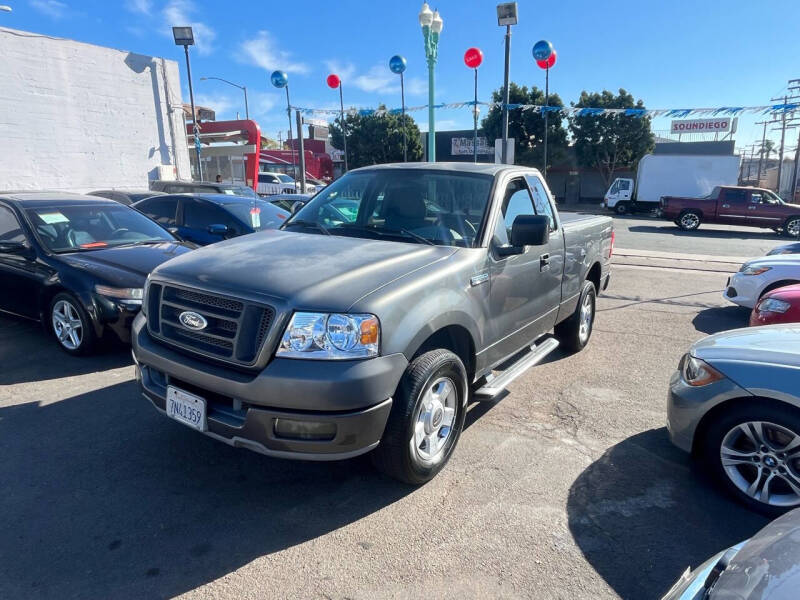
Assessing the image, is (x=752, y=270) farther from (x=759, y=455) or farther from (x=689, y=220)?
(x=689, y=220)

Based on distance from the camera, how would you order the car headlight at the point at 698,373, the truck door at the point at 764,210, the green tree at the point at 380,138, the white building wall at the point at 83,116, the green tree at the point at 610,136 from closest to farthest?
the car headlight at the point at 698,373 → the white building wall at the point at 83,116 → the truck door at the point at 764,210 → the green tree at the point at 610,136 → the green tree at the point at 380,138

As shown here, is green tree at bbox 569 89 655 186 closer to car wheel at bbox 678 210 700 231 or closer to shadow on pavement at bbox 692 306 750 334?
car wheel at bbox 678 210 700 231

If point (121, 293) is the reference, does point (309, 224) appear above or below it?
above

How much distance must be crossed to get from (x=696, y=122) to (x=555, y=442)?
45.7 meters

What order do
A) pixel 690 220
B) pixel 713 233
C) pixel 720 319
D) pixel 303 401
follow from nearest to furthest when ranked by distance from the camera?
pixel 303 401 → pixel 720 319 → pixel 713 233 → pixel 690 220

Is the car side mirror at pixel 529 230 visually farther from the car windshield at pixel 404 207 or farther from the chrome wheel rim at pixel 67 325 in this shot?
the chrome wheel rim at pixel 67 325

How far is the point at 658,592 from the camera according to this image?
8.03 ft

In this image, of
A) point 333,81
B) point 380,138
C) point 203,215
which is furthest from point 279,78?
point 380,138

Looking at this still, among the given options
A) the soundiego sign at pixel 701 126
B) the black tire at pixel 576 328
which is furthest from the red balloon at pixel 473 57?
the soundiego sign at pixel 701 126

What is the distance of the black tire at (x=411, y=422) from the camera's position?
2900 millimetres

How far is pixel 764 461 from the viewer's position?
9.98 feet

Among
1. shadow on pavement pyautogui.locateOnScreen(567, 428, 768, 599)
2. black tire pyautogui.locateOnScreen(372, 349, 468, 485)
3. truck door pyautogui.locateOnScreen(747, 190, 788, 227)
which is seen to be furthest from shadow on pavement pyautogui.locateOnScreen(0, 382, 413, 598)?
truck door pyautogui.locateOnScreen(747, 190, 788, 227)

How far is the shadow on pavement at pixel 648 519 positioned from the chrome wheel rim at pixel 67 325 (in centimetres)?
469

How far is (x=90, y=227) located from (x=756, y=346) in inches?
254
